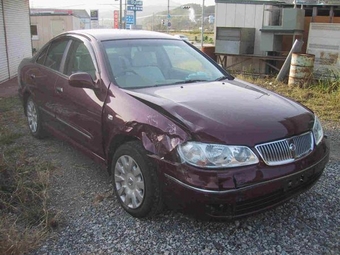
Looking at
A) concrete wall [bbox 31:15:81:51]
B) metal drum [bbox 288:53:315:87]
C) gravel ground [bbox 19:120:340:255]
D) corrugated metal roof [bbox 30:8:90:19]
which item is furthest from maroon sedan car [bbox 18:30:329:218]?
corrugated metal roof [bbox 30:8:90:19]

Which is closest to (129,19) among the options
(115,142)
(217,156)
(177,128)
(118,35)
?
(118,35)

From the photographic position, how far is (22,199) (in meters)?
3.39

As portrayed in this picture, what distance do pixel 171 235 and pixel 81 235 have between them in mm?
733

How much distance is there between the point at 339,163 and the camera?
4.41m

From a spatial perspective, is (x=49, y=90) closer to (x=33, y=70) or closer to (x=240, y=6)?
(x=33, y=70)

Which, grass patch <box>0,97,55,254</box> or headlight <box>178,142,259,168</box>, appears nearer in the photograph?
headlight <box>178,142,259,168</box>

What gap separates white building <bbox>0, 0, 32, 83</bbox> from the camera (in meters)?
10.4

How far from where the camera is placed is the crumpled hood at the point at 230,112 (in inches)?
106

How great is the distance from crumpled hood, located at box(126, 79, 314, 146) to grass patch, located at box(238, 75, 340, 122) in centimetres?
353

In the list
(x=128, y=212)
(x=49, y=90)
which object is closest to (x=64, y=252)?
(x=128, y=212)

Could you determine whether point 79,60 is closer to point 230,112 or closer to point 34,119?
point 34,119

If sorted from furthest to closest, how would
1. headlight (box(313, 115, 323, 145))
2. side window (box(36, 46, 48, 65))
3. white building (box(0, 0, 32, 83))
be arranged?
white building (box(0, 0, 32, 83))
side window (box(36, 46, 48, 65))
headlight (box(313, 115, 323, 145))

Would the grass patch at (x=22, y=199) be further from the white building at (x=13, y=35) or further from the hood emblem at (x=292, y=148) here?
the white building at (x=13, y=35)

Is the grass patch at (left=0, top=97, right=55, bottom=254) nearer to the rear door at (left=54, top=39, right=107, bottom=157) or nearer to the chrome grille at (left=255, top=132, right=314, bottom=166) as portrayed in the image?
the rear door at (left=54, top=39, right=107, bottom=157)
